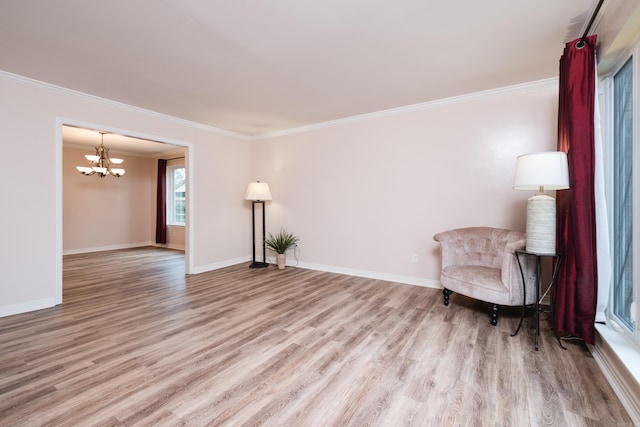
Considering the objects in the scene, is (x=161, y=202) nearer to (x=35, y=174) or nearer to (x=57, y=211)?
(x=57, y=211)

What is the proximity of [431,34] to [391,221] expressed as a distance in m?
2.42

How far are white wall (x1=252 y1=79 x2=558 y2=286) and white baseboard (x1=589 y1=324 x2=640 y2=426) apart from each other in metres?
1.55

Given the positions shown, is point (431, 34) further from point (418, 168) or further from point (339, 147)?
point (339, 147)

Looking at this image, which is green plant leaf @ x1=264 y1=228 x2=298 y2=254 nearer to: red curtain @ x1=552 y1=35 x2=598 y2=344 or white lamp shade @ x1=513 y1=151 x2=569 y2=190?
white lamp shade @ x1=513 y1=151 x2=569 y2=190

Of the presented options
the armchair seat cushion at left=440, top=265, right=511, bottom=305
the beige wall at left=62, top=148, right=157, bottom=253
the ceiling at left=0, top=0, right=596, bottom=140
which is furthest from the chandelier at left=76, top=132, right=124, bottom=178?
the armchair seat cushion at left=440, top=265, right=511, bottom=305

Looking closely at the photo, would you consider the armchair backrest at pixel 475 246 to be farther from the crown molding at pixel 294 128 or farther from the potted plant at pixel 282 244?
the potted plant at pixel 282 244

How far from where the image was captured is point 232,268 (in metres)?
4.98

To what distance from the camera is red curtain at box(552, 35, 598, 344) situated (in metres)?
1.99

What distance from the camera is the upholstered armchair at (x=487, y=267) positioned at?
252 cm

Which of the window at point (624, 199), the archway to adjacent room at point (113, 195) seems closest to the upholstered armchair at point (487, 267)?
the window at point (624, 199)

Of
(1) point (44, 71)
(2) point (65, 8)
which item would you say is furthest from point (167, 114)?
(2) point (65, 8)

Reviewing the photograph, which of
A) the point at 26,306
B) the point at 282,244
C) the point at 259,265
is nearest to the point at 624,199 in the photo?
the point at 282,244

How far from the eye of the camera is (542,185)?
6.97 feet

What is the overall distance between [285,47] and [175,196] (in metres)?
6.69
